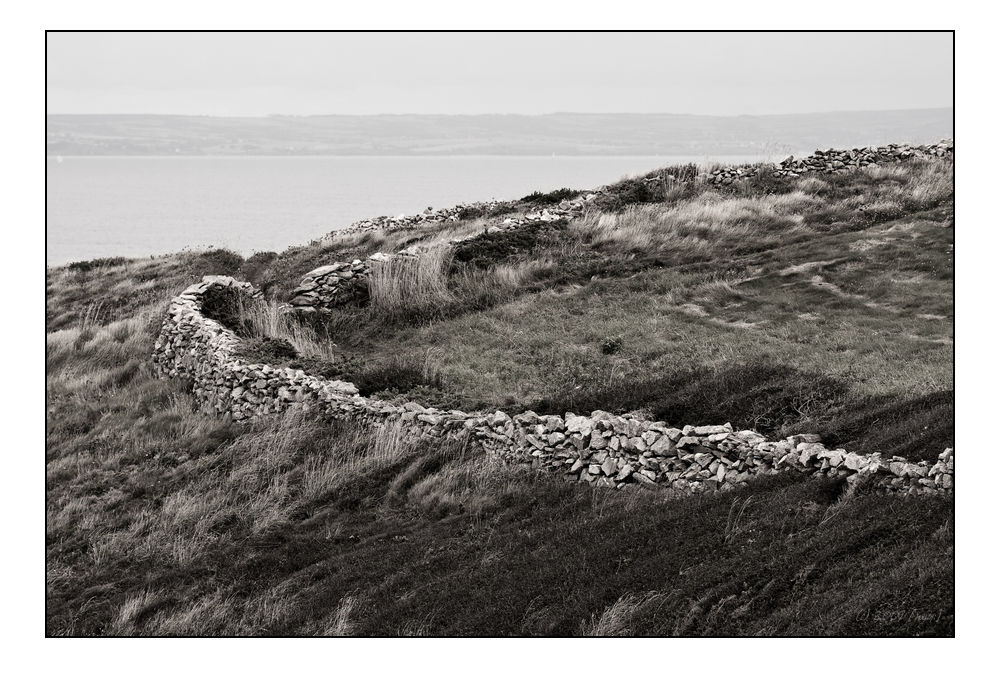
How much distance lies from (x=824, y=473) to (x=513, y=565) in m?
3.06

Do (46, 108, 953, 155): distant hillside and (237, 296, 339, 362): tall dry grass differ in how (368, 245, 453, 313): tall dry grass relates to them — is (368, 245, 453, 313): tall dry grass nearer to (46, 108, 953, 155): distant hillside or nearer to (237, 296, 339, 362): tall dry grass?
(237, 296, 339, 362): tall dry grass

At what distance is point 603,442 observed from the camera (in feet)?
30.6

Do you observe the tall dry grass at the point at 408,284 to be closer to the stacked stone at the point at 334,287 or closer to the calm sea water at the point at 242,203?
the stacked stone at the point at 334,287

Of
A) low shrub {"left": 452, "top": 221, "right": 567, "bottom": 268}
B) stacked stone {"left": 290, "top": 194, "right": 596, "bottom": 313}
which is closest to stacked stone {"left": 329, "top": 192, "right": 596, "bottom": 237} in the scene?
low shrub {"left": 452, "top": 221, "right": 567, "bottom": 268}

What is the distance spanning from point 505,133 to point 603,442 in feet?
323

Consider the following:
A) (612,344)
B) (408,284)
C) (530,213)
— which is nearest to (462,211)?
(530,213)

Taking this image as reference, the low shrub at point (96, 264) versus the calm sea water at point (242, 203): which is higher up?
the calm sea water at point (242, 203)

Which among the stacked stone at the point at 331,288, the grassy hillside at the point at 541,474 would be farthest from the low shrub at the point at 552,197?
the stacked stone at the point at 331,288

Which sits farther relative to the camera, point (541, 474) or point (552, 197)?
point (552, 197)

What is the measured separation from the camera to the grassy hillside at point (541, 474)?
6492 mm

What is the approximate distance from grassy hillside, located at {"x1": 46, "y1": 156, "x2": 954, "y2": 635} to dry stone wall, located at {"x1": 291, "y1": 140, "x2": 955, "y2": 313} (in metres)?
1.25

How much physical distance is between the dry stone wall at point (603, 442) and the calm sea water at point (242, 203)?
8578 mm

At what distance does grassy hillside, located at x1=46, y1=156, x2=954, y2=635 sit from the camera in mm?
6492

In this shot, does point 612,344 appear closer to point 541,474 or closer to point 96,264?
point 541,474
